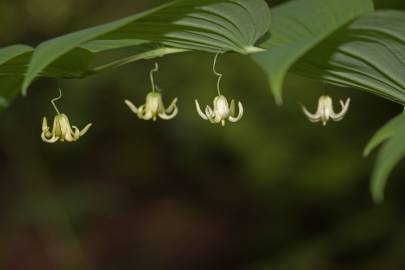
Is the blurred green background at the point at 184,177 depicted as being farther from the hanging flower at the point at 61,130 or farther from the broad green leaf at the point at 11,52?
the broad green leaf at the point at 11,52

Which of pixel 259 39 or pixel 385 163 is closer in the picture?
pixel 385 163

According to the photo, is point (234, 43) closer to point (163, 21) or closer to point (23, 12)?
point (163, 21)

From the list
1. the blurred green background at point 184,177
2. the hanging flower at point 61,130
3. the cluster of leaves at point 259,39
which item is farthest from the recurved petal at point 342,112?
the blurred green background at point 184,177

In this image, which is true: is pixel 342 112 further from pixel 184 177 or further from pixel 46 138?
pixel 184 177

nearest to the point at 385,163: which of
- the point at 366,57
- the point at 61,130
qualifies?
the point at 366,57

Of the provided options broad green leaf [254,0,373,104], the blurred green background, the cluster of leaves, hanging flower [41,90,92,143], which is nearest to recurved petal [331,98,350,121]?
the cluster of leaves

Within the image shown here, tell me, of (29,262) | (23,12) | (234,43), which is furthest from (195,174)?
(234,43)
